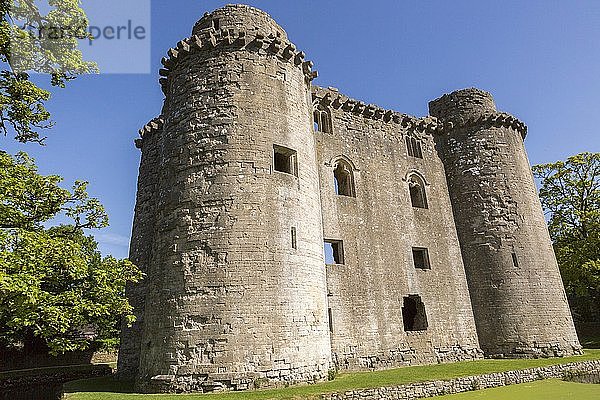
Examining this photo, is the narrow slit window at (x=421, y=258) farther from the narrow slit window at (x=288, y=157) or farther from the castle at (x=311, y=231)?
the narrow slit window at (x=288, y=157)

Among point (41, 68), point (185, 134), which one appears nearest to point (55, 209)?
point (41, 68)

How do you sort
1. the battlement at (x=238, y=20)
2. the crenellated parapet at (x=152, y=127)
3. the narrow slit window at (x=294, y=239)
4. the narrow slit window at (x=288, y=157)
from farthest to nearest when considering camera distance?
the crenellated parapet at (x=152, y=127)
the battlement at (x=238, y=20)
the narrow slit window at (x=288, y=157)
the narrow slit window at (x=294, y=239)

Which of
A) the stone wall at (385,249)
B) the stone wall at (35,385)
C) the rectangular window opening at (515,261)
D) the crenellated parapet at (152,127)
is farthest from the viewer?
the crenellated parapet at (152,127)

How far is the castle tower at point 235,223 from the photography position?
12.7 m

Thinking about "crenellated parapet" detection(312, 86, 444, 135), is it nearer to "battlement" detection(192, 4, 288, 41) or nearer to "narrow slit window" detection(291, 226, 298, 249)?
"battlement" detection(192, 4, 288, 41)

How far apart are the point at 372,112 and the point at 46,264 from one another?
1761cm

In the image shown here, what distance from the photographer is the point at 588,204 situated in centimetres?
3058

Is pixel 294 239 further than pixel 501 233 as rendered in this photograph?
No

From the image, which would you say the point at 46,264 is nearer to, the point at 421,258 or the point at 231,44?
the point at 231,44

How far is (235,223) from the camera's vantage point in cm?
1391

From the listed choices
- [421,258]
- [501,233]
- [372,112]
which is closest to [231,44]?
[372,112]

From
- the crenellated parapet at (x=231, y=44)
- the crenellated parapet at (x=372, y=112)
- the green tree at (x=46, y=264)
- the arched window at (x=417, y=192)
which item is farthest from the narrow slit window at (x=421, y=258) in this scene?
the green tree at (x=46, y=264)

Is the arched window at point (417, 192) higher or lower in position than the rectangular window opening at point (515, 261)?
higher

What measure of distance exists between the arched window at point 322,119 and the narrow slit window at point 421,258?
7.70 meters
